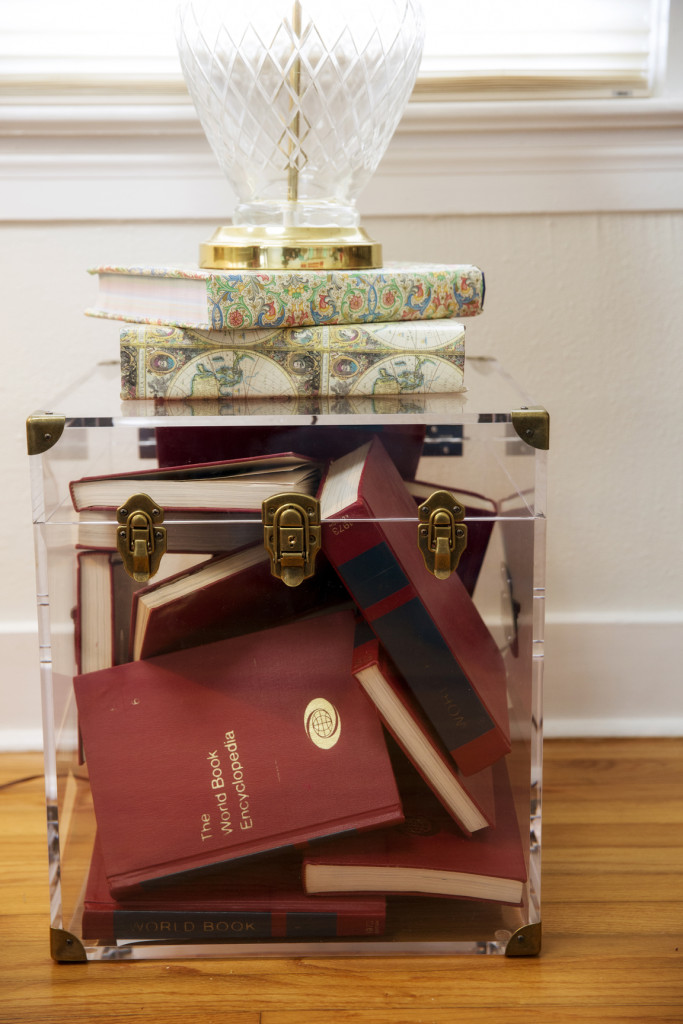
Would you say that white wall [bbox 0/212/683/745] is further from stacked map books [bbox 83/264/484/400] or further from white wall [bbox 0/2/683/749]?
stacked map books [bbox 83/264/484/400]

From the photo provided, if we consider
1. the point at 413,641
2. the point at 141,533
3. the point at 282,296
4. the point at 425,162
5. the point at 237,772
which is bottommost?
the point at 237,772

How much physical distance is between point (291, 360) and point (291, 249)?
0.48ft

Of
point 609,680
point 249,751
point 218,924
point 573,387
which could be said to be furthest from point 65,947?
point 573,387

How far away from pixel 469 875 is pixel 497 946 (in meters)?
0.08

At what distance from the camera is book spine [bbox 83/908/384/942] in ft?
2.84

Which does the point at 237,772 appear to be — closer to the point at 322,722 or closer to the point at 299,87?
the point at 322,722

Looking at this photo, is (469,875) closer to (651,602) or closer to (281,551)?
(281,551)

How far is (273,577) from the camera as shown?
83 centimetres

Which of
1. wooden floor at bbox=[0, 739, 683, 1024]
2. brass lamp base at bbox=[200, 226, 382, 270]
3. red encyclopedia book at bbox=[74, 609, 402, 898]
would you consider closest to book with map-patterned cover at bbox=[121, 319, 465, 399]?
brass lamp base at bbox=[200, 226, 382, 270]

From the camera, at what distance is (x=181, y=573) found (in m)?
0.83

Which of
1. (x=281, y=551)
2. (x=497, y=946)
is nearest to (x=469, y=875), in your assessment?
(x=497, y=946)

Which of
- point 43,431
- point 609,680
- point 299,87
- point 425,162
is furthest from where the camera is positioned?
point 609,680

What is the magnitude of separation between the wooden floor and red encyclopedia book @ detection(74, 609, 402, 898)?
4.6 inches

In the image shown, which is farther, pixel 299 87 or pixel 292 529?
pixel 299 87
